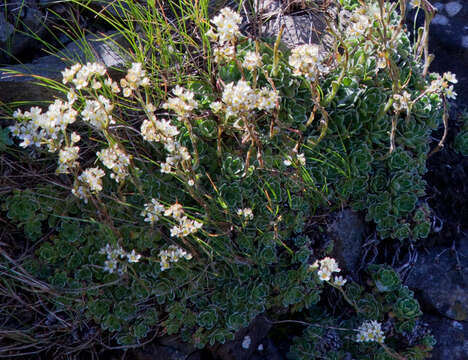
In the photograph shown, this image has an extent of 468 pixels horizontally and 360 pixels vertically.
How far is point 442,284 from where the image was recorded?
113 inches

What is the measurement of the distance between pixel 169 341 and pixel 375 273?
1.30 metres

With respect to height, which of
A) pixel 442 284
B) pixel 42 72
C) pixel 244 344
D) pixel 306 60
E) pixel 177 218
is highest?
pixel 306 60

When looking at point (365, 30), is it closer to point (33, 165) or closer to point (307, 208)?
point (307, 208)

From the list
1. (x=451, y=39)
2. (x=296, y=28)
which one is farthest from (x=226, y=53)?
(x=451, y=39)

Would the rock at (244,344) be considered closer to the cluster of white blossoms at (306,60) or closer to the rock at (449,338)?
the rock at (449,338)

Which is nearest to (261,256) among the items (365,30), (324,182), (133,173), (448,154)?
(324,182)

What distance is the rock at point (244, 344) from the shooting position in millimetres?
2643

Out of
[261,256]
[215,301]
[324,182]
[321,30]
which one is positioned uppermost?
[321,30]

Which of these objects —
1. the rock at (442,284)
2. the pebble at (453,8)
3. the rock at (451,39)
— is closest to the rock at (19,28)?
the rock at (451,39)

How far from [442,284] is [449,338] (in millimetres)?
323

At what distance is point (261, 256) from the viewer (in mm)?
2609

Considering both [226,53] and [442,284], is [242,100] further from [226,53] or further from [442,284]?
[442,284]

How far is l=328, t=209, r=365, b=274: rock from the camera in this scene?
2855 millimetres

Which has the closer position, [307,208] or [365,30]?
[365,30]
